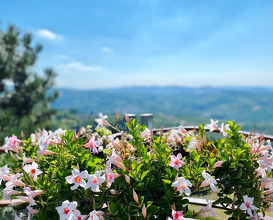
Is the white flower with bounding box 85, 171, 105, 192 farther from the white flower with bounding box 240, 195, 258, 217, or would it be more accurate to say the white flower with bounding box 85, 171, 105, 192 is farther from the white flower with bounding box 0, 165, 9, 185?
the white flower with bounding box 240, 195, 258, 217

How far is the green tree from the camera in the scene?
39.7 ft

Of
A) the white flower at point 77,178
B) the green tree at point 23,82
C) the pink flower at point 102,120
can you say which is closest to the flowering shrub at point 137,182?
the white flower at point 77,178

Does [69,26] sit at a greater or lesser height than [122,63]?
greater

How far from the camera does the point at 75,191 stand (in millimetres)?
1545

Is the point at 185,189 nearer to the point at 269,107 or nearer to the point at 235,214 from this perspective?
the point at 235,214

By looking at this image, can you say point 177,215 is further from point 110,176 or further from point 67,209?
point 67,209

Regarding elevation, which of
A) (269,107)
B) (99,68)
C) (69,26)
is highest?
(69,26)

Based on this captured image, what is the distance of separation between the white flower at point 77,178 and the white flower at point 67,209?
81mm

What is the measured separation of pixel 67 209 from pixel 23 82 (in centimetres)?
1326

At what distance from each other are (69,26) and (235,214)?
153m

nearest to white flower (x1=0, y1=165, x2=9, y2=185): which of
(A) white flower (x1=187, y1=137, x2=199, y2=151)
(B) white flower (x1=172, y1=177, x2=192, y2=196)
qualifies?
(B) white flower (x1=172, y1=177, x2=192, y2=196)

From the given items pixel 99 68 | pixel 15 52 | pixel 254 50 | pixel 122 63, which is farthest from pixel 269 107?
pixel 15 52

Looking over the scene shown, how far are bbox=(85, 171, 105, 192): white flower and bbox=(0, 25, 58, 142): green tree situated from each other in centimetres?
1128

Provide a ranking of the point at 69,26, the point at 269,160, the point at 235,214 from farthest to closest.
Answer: the point at 69,26 < the point at 269,160 < the point at 235,214
